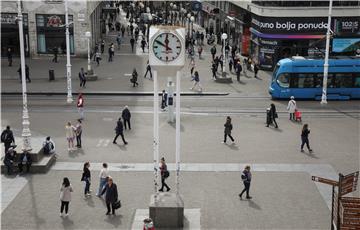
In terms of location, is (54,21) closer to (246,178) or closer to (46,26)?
(46,26)

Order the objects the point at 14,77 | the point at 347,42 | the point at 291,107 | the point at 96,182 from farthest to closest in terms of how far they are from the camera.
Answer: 1. the point at 347,42
2. the point at 14,77
3. the point at 291,107
4. the point at 96,182

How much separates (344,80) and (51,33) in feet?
89.7

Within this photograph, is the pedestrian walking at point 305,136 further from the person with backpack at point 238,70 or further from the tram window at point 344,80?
the person with backpack at point 238,70

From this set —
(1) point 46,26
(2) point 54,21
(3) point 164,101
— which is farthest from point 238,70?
(1) point 46,26

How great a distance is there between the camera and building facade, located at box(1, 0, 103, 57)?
177 ft

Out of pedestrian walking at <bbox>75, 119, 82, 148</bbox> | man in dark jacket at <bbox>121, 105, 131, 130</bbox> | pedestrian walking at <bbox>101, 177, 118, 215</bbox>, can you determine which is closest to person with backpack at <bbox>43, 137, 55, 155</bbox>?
pedestrian walking at <bbox>75, 119, 82, 148</bbox>

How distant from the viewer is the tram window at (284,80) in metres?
39.8

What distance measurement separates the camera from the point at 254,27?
53.2 m

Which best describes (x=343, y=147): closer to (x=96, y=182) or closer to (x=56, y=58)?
(x=96, y=182)

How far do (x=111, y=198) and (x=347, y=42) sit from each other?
3524 cm

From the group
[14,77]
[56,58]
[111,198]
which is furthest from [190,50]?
[111,198]

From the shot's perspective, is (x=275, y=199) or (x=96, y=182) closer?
(x=275, y=199)

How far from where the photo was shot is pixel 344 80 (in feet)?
131

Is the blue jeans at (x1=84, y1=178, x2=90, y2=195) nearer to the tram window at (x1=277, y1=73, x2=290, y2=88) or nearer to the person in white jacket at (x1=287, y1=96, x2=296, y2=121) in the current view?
the person in white jacket at (x1=287, y1=96, x2=296, y2=121)
